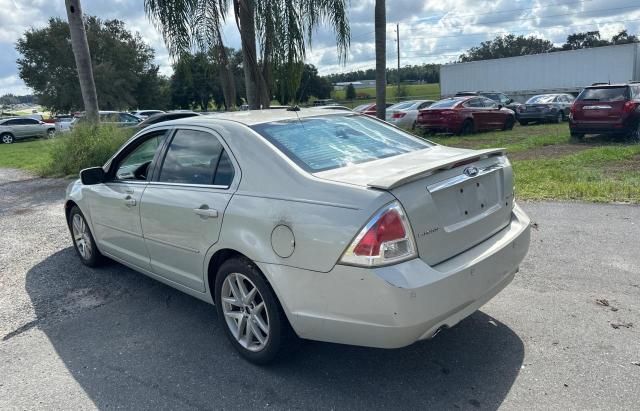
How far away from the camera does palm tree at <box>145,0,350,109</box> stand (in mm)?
9336

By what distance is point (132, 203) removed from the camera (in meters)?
4.36

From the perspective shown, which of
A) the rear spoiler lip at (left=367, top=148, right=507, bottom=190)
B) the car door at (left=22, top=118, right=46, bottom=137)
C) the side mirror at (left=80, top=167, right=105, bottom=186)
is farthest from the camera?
the car door at (left=22, top=118, right=46, bottom=137)

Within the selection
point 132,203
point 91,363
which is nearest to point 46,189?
point 132,203

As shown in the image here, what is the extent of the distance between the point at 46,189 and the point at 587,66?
28.5 m

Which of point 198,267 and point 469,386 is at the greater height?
point 198,267

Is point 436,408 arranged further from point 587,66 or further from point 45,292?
point 587,66

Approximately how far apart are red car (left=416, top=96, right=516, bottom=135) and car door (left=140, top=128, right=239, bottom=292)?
14730 mm

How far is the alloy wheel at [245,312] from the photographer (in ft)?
11.0

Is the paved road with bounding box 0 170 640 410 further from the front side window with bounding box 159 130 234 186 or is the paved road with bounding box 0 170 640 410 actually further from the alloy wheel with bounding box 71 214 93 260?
the front side window with bounding box 159 130 234 186

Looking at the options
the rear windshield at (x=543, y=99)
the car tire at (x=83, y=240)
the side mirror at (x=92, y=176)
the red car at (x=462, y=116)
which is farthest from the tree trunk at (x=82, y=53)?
the rear windshield at (x=543, y=99)

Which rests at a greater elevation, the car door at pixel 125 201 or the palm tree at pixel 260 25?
the palm tree at pixel 260 25

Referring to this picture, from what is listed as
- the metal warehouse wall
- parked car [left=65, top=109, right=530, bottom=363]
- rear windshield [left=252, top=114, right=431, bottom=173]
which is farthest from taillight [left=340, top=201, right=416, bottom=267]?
the metal warehouse wall

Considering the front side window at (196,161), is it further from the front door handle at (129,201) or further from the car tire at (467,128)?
the car tire at (467,128)

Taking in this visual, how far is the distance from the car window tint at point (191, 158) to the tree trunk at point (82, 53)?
10296 millimetres
